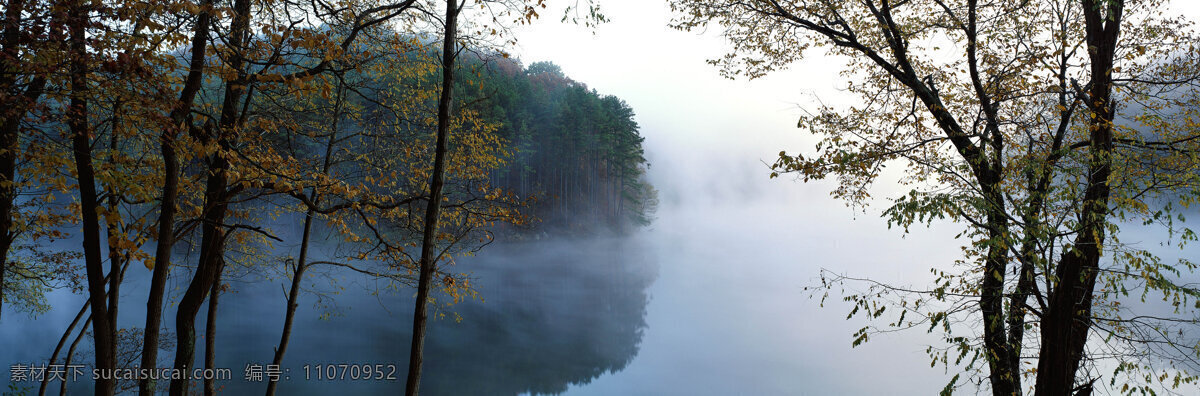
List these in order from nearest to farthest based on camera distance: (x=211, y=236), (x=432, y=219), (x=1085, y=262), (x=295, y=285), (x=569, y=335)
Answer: (x=1085, y=262), (x=432, y=219), (x=211, y=236), (x=295, y=285), (x=569, y=335)

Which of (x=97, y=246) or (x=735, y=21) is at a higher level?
(x=735, y=21)

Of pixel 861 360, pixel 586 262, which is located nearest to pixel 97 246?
pixel 861 360

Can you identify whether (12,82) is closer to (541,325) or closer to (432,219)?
(432,219)

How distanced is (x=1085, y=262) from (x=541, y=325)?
20.6m

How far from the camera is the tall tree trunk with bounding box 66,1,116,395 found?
3.36 metres

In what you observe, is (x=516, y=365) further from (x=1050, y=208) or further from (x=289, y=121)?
(x=1050, y=208)

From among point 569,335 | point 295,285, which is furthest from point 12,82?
point 569,335

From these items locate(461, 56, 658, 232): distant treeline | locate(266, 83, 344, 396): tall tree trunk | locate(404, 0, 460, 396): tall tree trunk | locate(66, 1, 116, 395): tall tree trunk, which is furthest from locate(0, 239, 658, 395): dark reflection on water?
locate(404, 0, 460, 396): tall tree trunk

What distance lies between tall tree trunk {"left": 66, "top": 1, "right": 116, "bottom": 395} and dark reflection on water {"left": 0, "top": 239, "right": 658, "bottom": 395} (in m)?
7.28

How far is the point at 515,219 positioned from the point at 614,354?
16913 mm

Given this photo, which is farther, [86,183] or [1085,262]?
[1085,262]

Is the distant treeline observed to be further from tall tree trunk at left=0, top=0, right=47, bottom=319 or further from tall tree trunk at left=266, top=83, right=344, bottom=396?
tall tree trunk at left=0, top=0, right=47, bottom=319

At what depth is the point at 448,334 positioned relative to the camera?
21031 mm

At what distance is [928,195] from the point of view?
4023mm
